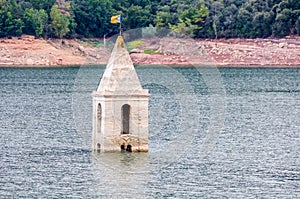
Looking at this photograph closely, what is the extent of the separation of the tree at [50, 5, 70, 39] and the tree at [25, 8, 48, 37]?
140cm

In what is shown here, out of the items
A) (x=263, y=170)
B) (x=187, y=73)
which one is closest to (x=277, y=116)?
(x=263, y=170)

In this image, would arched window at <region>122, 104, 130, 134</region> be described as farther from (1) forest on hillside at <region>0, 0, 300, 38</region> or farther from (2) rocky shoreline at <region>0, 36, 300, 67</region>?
(1) forest on hillside at <region>0, 0, 300, 38</region>

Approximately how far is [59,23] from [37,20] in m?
3.04

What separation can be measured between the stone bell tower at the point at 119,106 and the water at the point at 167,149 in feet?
2.16

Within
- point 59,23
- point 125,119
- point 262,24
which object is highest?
point 125,119

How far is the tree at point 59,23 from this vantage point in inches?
6969

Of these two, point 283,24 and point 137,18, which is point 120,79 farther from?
point 137,18

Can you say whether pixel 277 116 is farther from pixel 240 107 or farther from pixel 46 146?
pixel 46 146

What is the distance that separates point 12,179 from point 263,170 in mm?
10813

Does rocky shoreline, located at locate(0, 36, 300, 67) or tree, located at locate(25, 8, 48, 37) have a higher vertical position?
tree, located at locate(25, 8, 48, 37)

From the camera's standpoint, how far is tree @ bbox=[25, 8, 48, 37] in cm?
17562

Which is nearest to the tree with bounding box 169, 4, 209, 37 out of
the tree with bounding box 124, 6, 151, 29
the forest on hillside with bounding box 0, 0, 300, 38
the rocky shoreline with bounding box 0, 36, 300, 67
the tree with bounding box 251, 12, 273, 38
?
the forest on hillside with bounding box 0, 0, 300, 38

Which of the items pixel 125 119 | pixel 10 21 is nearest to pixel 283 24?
pixel 10 21

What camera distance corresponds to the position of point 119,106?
61.1m
